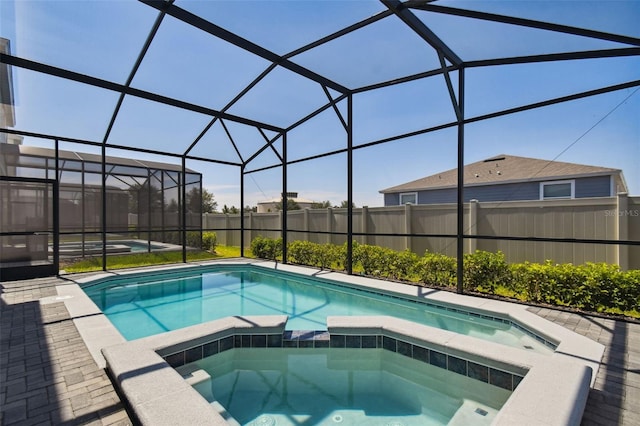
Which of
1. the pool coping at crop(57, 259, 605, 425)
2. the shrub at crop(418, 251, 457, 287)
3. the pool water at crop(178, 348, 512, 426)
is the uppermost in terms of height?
the shrub at crop(418, 251, 457, 287)

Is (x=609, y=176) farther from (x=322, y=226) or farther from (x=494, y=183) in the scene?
(x=322, y=226)

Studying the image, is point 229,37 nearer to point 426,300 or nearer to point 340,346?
point 340,346

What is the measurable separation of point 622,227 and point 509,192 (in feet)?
18.7

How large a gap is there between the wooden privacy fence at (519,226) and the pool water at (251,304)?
1.42 meters

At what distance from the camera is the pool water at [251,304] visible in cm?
459

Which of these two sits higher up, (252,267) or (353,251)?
(353,251)

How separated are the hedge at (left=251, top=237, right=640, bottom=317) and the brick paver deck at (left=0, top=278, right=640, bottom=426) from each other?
393 millimetres

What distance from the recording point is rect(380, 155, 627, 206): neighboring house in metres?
8.16

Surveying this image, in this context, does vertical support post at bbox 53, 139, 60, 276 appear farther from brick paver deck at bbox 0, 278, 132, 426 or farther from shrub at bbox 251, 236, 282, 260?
shrub at bbox 251, 236, 282, 260

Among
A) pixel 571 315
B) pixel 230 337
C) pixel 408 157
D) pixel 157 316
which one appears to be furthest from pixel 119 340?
pixel 408 157

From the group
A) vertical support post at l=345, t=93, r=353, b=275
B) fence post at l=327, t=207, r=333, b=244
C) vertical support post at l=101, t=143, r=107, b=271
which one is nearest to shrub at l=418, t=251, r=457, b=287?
vertical support post at l=345, t=93, r=353, b=275

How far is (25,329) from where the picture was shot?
12.6ft

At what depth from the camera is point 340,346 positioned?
13.0ft

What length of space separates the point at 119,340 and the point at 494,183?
1095 centimetres
